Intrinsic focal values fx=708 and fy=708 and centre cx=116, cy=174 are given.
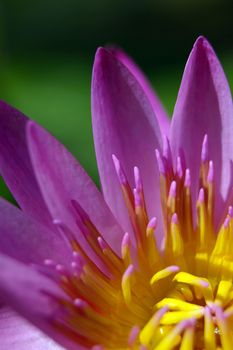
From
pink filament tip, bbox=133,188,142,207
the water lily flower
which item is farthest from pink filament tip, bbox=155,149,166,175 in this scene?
pink filament tip, bbox=133,188,142,207

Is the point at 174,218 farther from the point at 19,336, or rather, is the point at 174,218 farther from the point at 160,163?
the point at 19,336

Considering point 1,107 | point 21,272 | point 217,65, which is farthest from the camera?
point 217,65

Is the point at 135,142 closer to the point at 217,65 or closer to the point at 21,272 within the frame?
the point at 217,65

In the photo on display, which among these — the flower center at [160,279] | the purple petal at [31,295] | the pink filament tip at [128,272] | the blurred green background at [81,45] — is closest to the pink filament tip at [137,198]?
the flower center at [160,279]

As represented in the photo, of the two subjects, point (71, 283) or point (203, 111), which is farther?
point (203, 111)

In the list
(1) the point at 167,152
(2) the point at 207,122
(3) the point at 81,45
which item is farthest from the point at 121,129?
(3) the point at 81,45

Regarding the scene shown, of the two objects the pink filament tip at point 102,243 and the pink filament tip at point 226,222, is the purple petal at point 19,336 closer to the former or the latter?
the pink filament tip at point 102,243

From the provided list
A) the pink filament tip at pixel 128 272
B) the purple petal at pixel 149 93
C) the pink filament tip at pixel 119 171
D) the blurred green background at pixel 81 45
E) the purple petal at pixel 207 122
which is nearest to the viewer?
the pink filament tip at pixel 128 272

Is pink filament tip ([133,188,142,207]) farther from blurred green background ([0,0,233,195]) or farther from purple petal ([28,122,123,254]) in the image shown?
blurred green background ([0,0,233,195])

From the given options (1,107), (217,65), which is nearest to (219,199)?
(217,65)
